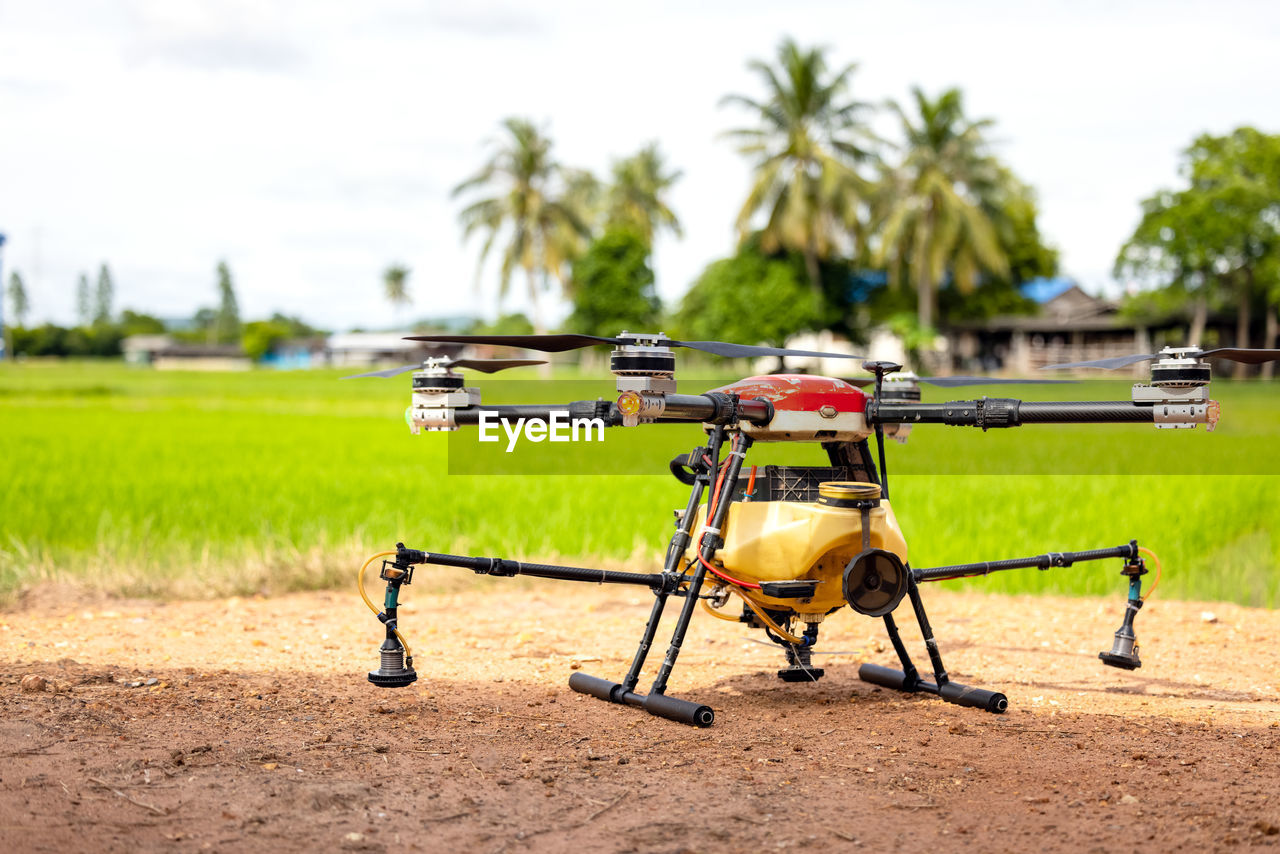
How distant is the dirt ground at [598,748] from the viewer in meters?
3.13

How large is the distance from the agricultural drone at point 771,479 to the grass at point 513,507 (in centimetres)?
92

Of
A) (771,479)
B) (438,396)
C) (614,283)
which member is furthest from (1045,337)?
(438,396)

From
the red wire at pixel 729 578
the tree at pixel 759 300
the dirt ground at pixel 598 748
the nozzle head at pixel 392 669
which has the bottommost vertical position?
the dirt ground at pixel 598 748

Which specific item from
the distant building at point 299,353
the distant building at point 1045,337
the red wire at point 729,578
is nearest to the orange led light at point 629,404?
the red wire at point 729,578

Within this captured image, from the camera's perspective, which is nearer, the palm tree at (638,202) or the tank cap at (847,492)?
the tank cap at (847,492)

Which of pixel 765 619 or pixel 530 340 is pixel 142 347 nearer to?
pixel 765 619

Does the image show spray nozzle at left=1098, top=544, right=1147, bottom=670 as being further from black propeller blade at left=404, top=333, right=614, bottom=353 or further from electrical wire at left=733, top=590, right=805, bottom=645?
black propeller blade at left=404, top=333, right=614, bottom=353

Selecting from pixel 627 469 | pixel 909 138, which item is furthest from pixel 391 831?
pixel 909 138

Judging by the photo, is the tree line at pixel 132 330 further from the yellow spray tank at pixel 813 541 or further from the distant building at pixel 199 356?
the yellow spray tank at pixel 813 541

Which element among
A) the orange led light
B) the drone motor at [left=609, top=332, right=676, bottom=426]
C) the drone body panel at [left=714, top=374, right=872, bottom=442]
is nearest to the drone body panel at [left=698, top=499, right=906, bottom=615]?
the drone body panel at [left=714, top=374, right=872, bottom=442]

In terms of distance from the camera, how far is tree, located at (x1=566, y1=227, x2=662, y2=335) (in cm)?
5703

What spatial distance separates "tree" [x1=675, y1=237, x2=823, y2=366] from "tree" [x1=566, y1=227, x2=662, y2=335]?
11.2 feet

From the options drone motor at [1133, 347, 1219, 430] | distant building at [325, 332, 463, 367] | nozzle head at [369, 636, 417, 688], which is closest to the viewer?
drone motor at [1133, 347, 1219, 430]

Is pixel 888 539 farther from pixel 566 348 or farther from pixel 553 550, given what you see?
pixel 553 550
